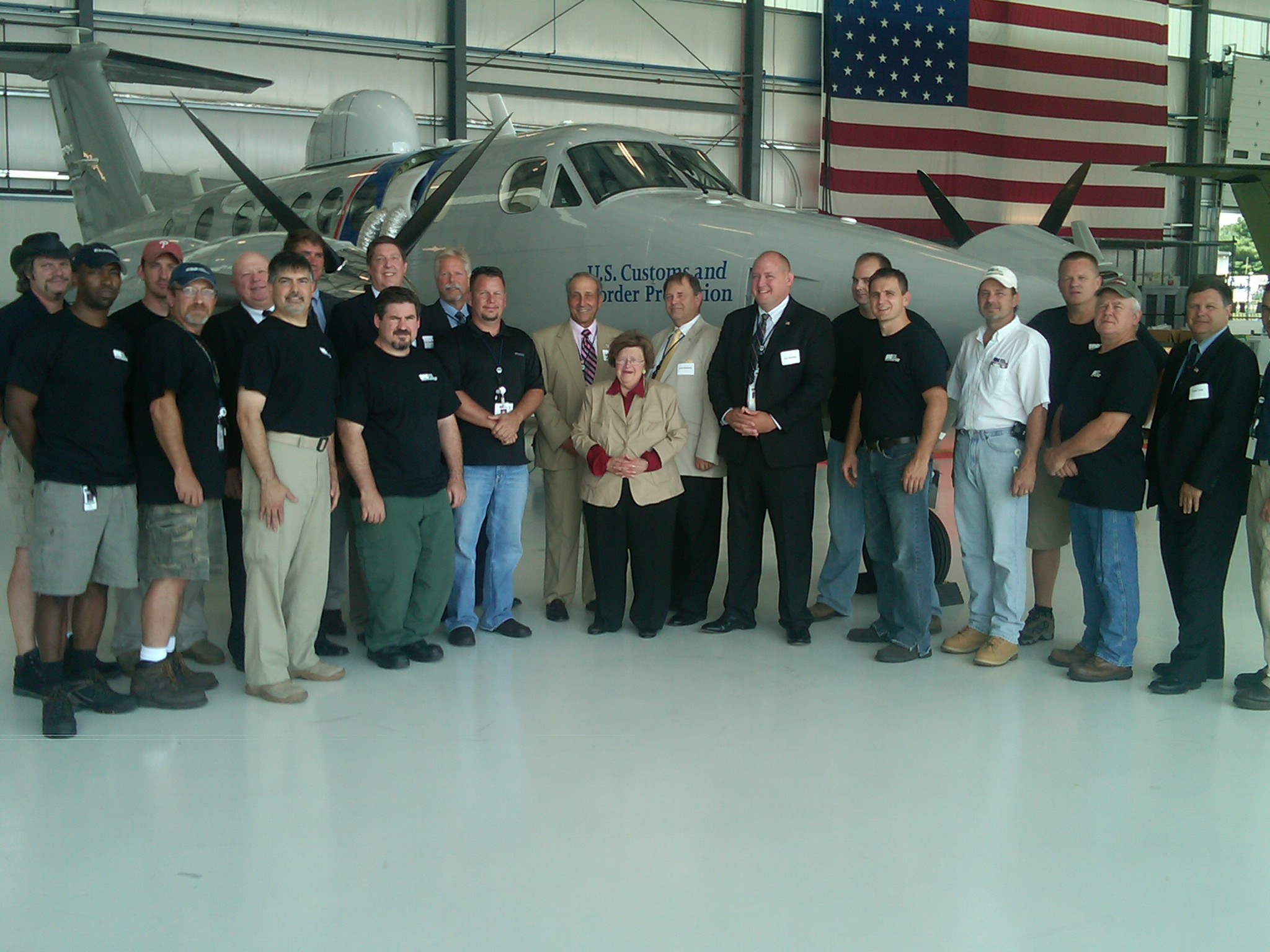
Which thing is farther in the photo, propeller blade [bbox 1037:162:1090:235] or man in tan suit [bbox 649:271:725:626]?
propeller blade [bbox 1037:162:1090:235]

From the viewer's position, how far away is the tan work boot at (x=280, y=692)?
4.92 meters

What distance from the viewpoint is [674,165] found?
8.84 m

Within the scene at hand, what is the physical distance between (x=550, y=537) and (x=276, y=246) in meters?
3.09

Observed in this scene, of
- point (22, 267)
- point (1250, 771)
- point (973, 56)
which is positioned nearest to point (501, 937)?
point (1250, 771)

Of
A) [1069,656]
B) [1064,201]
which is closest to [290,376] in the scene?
[1069,656]

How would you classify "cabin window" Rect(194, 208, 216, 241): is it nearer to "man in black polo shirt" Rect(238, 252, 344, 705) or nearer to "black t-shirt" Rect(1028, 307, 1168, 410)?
"man in black polo shirt" Rect(238, 252, 344, 705)

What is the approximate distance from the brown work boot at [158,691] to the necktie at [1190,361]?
15.5 feet

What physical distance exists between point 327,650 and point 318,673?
44 centimetres

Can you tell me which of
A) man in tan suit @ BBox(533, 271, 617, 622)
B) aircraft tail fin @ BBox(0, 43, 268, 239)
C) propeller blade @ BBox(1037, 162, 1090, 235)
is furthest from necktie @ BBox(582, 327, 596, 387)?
aircraft tail fin @ BBox(0, 43, 268, 239)

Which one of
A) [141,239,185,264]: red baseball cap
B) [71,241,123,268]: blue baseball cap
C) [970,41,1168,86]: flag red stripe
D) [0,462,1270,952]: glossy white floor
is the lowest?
[0,462,1270,952]: glossy white floor

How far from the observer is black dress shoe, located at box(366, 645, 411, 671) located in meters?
5.43

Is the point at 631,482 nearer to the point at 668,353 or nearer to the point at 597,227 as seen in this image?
the point at 668,353

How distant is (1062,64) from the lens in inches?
900

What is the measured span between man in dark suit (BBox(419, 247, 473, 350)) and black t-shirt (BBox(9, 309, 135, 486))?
5.81 ft
